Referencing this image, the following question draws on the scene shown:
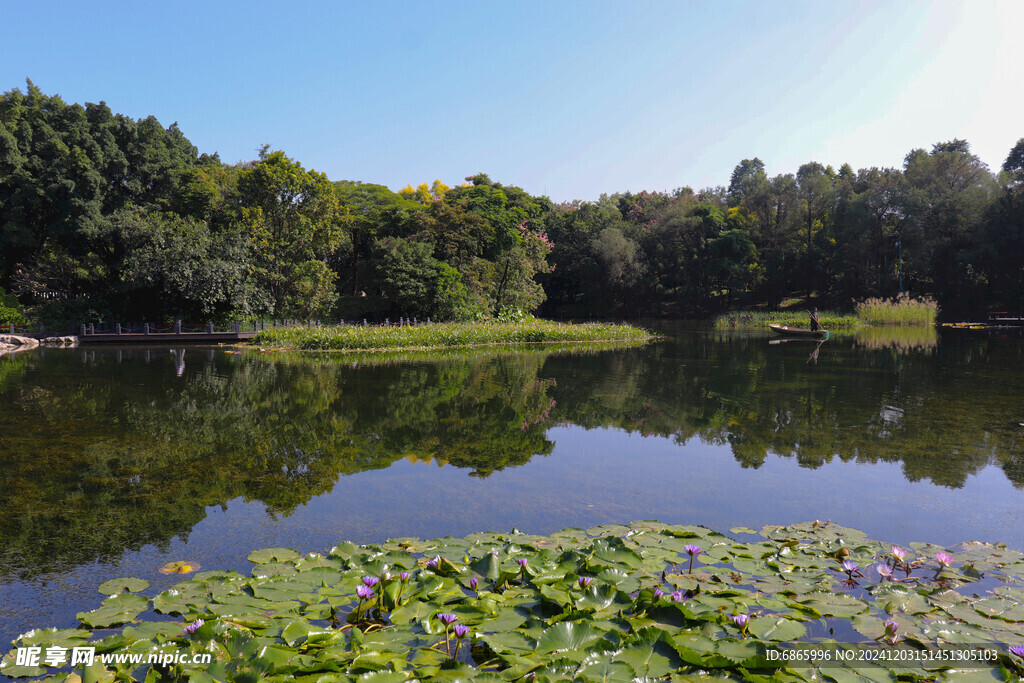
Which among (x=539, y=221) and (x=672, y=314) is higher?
(x=539, y=221)

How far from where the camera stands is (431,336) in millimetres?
21047

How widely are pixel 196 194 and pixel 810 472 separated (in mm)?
28282

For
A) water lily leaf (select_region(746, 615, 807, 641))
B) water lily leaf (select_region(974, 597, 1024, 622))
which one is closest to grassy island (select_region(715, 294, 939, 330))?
water lily leaf (select_region(974, 597, 1024, 622))

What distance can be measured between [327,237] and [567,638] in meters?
26.2

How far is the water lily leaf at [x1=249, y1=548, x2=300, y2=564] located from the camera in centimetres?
344

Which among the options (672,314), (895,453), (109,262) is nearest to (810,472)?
(895,453)

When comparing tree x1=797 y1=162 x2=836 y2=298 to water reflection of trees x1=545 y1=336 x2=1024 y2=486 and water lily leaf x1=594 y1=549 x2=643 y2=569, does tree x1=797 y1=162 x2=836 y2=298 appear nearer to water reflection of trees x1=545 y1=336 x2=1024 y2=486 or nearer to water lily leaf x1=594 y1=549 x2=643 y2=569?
water reflection of trees x1=545 y1=336 x2=1024 y2=486

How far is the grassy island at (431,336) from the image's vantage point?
19812 mm

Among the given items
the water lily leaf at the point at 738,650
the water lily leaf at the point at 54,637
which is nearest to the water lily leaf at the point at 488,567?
the water lily leaf at the point at 738,650

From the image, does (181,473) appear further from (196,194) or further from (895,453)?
(196,194)

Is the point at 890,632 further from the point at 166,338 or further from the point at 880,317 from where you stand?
the point at 880,317

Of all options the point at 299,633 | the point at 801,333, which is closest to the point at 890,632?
the point at 299,633

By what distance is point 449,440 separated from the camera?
Answer: 684 centimetres

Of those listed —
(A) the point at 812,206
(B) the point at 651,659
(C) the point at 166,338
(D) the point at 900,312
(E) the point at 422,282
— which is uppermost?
(A) the point at 812,206
